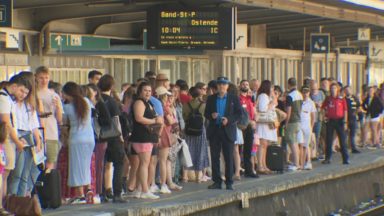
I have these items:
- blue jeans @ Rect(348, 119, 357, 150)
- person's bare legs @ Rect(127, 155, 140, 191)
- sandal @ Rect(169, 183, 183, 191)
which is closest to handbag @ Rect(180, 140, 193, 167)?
sandal @ Rect(169, 183, 183, 191)

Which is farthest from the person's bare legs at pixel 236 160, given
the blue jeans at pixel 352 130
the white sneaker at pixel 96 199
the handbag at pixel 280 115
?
the blue jeans at pixel 352 130

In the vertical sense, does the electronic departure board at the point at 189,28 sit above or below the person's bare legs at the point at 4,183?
above

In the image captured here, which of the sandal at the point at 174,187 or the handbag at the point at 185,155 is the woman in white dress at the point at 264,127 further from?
the sandal at the point at 174,187

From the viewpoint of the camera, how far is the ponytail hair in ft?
46.8

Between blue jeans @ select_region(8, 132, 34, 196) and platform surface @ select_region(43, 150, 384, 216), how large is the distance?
522mm

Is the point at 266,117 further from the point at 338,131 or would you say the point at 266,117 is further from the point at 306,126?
the point at 338,131

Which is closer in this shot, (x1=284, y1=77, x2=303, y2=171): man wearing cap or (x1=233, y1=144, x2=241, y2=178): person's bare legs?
(x1=233, y1=144, x2=241, y2=178): person's bare legs

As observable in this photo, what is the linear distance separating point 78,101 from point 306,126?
8693 mm

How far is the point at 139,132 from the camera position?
1555 centimetres

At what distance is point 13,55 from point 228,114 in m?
6.79

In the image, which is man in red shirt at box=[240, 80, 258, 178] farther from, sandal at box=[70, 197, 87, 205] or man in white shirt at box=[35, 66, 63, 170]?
man in white shirt at box=[35, 66, 63, 170]

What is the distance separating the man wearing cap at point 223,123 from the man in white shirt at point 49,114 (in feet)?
11.2

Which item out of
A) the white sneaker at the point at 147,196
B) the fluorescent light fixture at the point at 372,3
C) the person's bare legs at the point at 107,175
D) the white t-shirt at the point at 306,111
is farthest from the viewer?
the fluorescent light fixture at the point at 372,3

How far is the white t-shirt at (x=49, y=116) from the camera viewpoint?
13.9 meters
